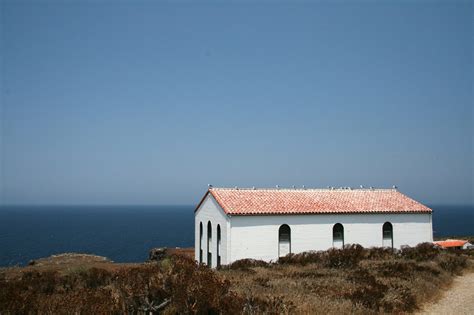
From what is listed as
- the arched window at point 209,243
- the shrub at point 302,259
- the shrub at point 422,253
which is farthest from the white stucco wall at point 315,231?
the arched window at point 209,243

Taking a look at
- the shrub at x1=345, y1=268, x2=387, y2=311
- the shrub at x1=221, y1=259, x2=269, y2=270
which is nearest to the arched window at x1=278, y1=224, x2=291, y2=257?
the shrub at x1=221, y1=259, x2=269, y2=270

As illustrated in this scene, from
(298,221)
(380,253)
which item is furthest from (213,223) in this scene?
(380,253)

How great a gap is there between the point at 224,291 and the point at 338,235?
1956 cm

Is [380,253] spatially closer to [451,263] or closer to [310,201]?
[451,263]

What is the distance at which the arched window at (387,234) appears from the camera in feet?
96.1

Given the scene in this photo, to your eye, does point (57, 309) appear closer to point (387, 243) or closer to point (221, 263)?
point (221, 263)

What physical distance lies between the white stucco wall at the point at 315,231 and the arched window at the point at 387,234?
0.24 meters

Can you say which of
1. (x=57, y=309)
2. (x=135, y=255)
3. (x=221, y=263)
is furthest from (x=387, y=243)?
(x=135, y=255)

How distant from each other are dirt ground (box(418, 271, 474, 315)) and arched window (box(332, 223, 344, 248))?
396 inches

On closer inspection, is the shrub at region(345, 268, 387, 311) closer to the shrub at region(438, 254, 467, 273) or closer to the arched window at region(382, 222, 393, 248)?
the shrub at region(438, 254, 467, 273)

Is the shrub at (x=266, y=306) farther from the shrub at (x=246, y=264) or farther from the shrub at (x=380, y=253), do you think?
the shrub at (x=380, y=253)

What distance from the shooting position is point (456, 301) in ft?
46.7

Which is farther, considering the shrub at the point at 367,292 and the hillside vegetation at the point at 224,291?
the shrub at the point at 367,292

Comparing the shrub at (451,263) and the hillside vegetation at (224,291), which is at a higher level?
the hillside vegetation at (224,291)
